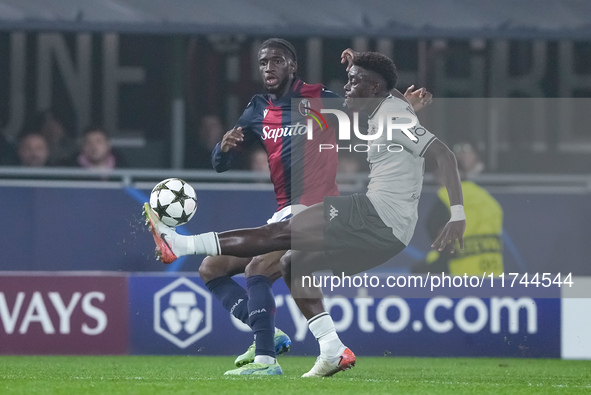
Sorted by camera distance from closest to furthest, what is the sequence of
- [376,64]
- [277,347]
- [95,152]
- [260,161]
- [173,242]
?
1. [173,242]
2. [376,64]
3. [277,347]
4. [95,152]
5. [260,161]

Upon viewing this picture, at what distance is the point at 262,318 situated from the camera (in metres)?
7.58

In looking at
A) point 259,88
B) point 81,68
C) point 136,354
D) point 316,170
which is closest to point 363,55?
point 316,170

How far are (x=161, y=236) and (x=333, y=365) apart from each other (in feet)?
4.29

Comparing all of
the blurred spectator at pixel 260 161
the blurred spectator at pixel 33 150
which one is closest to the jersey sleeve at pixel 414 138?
the blurred spectator at pixel 260 161

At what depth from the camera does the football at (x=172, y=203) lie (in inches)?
291

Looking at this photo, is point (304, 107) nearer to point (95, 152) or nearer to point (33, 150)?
point (95, 152)

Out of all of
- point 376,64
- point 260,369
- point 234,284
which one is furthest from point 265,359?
point 376,64

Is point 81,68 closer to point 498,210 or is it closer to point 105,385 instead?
point 498,210

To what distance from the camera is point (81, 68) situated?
13.2 m

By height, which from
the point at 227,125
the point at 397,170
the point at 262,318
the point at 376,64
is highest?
the point at 376,64

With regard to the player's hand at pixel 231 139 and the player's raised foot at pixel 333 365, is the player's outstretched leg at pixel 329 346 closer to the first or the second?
the player's raised foot at pixel 333 365

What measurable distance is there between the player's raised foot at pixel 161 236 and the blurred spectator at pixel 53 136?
491 centimetres

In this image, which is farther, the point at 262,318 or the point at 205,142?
the point at 205,142

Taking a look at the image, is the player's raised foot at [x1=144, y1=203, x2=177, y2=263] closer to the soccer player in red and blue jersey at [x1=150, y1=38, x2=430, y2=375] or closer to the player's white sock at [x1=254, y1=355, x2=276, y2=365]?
the soccer player in red and blue jersey at [x1=150, y1=38, x2=430, y2=375]
